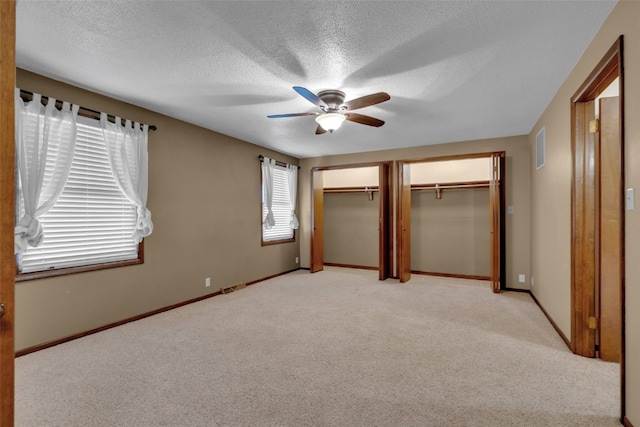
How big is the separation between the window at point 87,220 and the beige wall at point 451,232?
488 centimetres

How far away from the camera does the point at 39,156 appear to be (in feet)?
8.96

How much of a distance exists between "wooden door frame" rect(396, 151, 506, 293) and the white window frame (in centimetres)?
219

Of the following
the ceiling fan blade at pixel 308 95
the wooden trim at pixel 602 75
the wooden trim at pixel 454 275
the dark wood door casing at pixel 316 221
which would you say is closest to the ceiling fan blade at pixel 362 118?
the ceiling fan blade at pixel 308 95

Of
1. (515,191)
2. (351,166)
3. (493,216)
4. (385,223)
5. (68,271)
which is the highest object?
(351,166)

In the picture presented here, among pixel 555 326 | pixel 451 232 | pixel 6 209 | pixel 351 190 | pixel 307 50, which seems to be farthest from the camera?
pixel 351 190

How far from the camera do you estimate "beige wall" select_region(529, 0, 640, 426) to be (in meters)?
1.66

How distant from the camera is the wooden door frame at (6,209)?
94cm

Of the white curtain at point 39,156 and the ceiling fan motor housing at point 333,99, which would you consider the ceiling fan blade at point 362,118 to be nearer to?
the ceiling fan motor housing at point 333,99

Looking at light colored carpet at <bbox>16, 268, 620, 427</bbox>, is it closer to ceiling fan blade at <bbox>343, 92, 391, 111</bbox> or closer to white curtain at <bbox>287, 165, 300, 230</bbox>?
ceiling fan blade at <bbox>343, 92, 391, 111</bbox>

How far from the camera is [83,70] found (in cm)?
269

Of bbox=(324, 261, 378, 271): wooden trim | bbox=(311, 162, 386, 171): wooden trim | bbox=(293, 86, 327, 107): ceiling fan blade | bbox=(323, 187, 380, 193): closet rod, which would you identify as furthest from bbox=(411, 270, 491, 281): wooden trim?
bbox=(293, 86, 327, 107): ceiling fan blade

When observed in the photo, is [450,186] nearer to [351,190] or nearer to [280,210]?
[351,190]

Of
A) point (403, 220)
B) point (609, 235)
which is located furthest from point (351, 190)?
point (609, 235)

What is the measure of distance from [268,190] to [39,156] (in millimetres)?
3301
